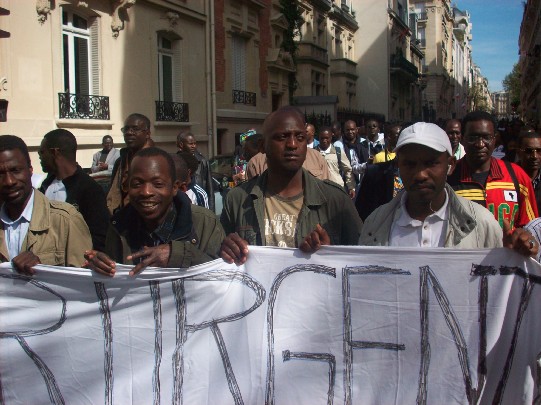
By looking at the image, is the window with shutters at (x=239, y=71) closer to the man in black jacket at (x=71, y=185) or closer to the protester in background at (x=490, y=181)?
the man in black jacket at (x=71, y=185)

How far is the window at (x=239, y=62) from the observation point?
816 inches

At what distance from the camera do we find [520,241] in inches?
102

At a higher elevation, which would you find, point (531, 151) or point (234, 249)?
point (531, 151)

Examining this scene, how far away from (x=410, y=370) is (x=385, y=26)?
40.2 metres

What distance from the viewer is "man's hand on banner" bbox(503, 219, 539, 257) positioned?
2592 mm

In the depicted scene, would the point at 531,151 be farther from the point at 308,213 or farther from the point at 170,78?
the point at 170,78

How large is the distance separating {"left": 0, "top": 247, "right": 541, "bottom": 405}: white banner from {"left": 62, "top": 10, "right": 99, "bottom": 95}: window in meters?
10.4

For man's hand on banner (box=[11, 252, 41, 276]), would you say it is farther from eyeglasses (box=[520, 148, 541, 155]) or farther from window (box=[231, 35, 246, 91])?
window (box=[231, 35, 246, 91])

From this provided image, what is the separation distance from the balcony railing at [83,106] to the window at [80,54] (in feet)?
0.92

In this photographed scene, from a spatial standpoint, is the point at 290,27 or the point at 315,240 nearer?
the point at 315,240

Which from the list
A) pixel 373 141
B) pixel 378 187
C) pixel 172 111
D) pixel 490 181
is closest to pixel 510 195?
pixel 490 181

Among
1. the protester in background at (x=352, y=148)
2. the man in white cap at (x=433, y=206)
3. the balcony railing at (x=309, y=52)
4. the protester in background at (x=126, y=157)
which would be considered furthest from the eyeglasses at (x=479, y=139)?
the balcony railing at (x=309, y=52)

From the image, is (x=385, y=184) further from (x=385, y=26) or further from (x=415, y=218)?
(x=385, y=26)

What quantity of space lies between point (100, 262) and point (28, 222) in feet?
1.93
